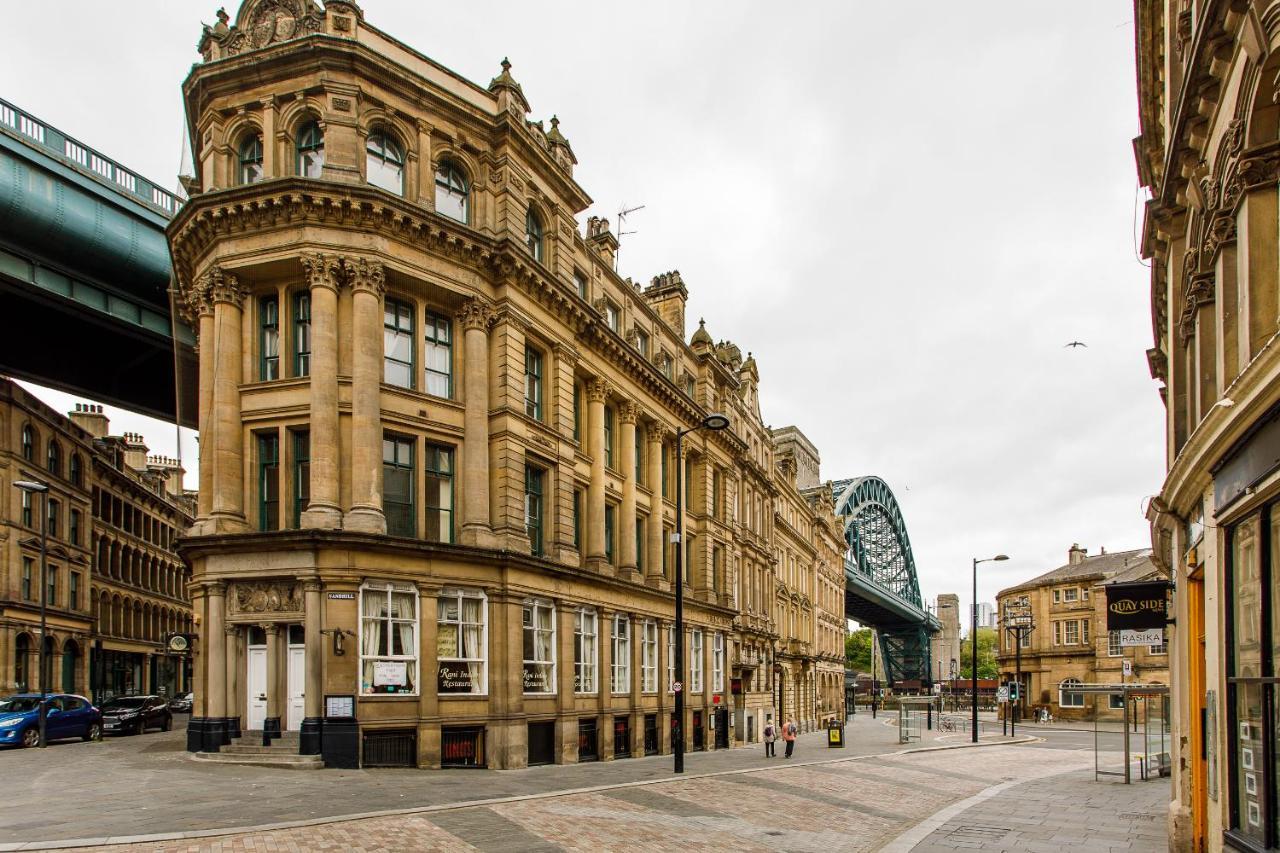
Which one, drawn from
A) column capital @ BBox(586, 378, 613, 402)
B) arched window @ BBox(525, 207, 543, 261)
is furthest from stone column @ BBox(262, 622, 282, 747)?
column capital @ BBox(586, 378, 613, 402)

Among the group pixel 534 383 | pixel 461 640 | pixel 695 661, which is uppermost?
pixel 534 383

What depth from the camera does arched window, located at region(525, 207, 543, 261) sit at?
3284 centimetres

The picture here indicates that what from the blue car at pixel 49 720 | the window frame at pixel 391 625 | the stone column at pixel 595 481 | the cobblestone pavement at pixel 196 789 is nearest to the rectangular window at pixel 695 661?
the stone column at pixel 595 481

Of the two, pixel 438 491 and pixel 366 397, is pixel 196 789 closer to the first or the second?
pixel 366 397

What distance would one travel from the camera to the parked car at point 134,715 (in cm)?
3962

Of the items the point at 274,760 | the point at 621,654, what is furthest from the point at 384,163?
the point at 621,654

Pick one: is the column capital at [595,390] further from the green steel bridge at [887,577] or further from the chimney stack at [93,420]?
the green steel bridge at [887,577]

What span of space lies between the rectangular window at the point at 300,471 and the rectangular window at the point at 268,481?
426mm

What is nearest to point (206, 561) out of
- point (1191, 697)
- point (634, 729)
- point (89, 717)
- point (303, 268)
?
point (303, 268)

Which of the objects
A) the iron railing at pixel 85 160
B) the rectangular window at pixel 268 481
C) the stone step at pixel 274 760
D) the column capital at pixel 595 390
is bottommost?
the stone step at pixel 274 760

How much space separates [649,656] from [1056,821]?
21.0m

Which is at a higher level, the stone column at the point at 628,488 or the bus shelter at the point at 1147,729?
the stone column at the point at 628,488

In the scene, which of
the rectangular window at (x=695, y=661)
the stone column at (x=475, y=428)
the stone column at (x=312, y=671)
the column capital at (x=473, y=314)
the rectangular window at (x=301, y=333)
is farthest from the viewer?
the rectangular window at (x=695, y=661)

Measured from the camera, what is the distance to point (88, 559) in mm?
61531
